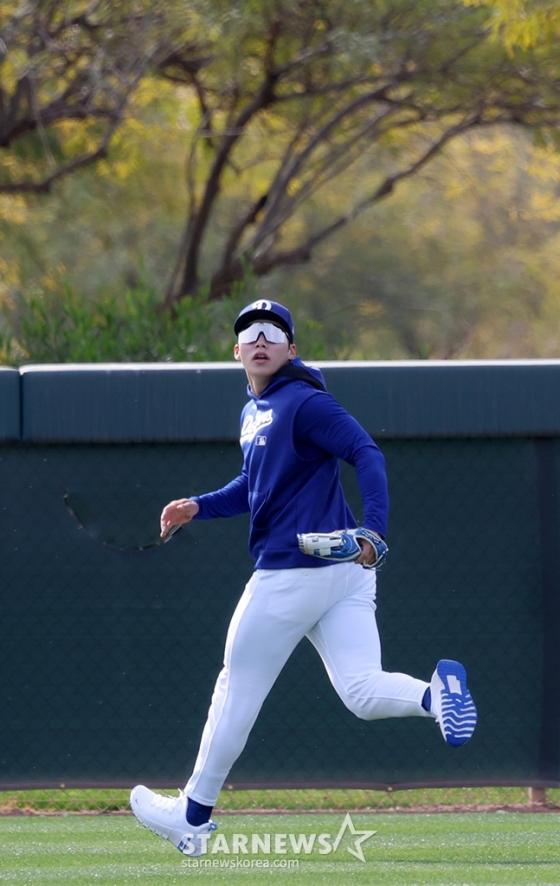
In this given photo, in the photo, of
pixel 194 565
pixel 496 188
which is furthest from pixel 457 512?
pixel 496 188

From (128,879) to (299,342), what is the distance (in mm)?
5055

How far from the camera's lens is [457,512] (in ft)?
19.5

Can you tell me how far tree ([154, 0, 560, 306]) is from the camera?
12.2 meters

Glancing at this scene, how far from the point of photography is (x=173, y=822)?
4246 mm

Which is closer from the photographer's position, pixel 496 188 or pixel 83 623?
pixel 83 623

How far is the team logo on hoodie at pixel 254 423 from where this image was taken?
4.16 metres

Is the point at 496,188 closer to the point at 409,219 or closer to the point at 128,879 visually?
the point at 409,219

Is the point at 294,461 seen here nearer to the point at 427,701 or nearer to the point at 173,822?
the point at 427,701

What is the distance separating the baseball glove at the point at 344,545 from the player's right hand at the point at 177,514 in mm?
735

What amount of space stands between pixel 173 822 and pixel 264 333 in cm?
171

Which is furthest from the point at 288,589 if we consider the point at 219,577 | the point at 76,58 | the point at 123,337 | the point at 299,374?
the point at 76,58

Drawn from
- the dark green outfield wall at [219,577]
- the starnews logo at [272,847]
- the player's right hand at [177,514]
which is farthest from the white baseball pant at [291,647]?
the dark green outfield wall at [219,577]

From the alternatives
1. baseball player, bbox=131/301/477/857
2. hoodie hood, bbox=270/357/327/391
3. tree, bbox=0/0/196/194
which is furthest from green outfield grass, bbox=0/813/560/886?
tree, bbox=0/0/196/194

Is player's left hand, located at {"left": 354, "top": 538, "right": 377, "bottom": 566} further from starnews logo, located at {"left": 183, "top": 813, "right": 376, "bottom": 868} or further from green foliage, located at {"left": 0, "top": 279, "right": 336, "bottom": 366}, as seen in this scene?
green foliage, located at {"left": 0, "top": 279, "right": 336, "bottom": 366}
